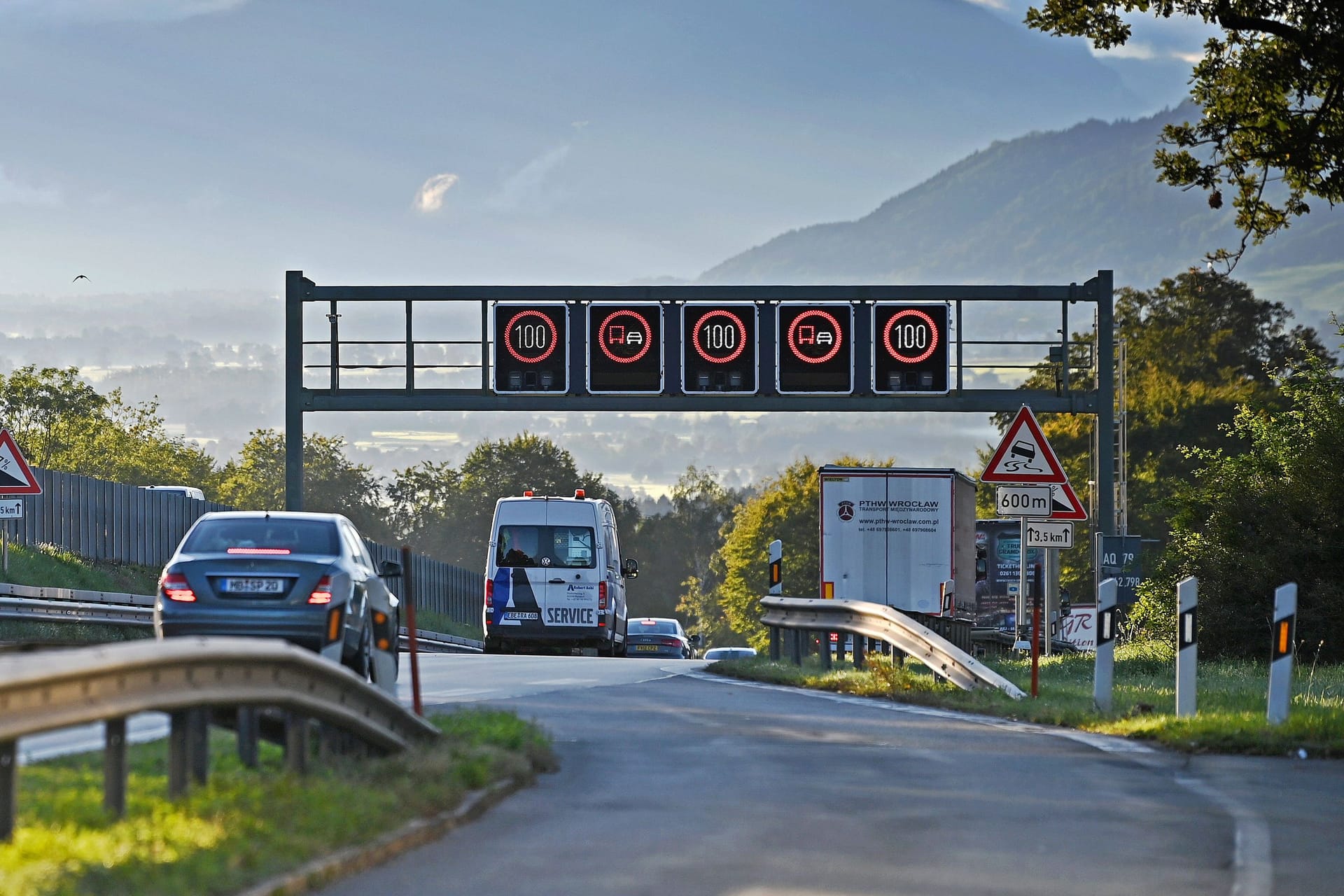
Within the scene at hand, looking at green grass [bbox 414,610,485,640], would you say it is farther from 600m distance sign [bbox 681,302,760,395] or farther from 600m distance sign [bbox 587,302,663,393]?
600m distance sign [bbox 681,302,760,395]

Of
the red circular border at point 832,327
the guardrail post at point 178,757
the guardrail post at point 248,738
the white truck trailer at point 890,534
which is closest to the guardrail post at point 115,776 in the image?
the guardrail post at point 178,757

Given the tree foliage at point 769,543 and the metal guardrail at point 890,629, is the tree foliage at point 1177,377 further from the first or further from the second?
the metal guardrail at point 890,629

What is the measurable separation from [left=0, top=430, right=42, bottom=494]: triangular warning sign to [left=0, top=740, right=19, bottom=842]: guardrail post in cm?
2076

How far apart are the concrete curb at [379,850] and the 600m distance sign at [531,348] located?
69.5ft

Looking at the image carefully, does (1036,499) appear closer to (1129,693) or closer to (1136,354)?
(1129,693)

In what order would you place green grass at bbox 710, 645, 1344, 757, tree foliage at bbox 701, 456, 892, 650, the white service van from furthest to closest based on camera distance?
tree foliage at bbox 701, 456, 892, 650 < the white service van < green grass at bbox 710, 645, 1344, 757

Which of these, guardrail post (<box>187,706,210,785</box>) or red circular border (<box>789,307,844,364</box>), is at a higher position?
red circular border (<box>789,307,844,364</box>)

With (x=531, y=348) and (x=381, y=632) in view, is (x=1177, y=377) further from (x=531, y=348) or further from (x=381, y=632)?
(x=381, y=632)

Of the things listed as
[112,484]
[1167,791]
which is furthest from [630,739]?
[112,484]

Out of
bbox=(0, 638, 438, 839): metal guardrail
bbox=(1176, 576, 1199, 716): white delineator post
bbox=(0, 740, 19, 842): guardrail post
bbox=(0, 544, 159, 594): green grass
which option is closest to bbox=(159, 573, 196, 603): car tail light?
bbox=(0, 638, 438, 839): metal guardrail

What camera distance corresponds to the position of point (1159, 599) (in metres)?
31.2

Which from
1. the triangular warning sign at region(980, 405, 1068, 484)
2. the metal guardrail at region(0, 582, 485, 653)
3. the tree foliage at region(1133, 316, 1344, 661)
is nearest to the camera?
the triangular warning sign at region(980, 405, 1068, 484)

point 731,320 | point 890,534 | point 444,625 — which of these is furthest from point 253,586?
point 444,625

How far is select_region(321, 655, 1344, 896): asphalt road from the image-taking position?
25.6 ft
